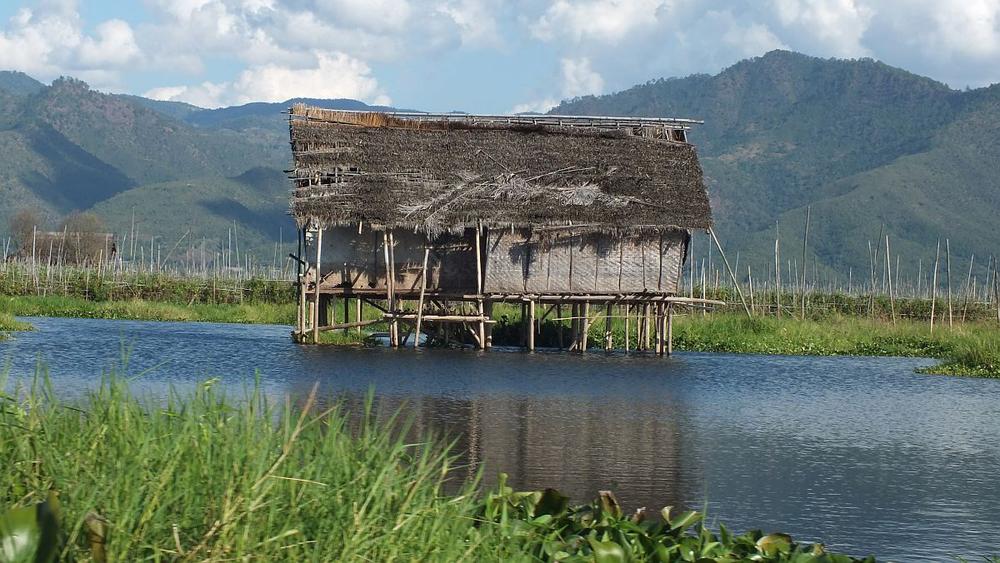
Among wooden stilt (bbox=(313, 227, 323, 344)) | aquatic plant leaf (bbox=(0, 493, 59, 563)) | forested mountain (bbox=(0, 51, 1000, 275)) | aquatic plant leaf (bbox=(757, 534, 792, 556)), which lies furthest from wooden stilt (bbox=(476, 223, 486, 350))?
forested mountain (bbox=(0, 51, 1000, 275))

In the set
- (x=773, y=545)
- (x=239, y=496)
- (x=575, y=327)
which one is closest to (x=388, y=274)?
(x=575, y=327)

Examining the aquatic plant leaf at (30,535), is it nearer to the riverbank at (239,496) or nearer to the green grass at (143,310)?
the riverbank at (239,496)

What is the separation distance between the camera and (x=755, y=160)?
127m

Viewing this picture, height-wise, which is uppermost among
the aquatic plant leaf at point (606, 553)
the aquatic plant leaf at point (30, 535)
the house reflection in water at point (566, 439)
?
the aquatic plant leaf at point (30, 535)

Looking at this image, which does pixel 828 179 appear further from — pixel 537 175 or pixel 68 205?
pixel 537 175

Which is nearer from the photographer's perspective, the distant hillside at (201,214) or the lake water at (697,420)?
the lake water at (697,420)

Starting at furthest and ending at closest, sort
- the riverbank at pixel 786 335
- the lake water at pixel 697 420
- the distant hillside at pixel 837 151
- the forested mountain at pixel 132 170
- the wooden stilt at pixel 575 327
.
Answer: the forested mountain at pixel 132 170 → the distant hillside at pixel 837 151 → the riverbank at pixel 786 335 → the wooden stilt at pixel 575 327 → the lake water at pixel 697 420

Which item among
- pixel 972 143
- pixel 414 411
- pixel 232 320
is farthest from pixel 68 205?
pixel 414 411

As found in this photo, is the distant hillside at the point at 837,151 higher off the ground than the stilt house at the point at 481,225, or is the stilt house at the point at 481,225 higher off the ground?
the distant hillside at the point at 837,151

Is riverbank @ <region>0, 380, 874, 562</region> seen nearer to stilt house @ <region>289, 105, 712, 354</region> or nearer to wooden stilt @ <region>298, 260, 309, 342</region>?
stilt house @ <region>289, 105, 712, 354</region>

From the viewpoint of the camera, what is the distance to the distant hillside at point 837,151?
300 ft

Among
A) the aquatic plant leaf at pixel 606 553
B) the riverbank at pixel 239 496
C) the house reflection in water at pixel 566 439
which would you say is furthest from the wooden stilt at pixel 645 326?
the aquatic plant leaf at pixel 606 553

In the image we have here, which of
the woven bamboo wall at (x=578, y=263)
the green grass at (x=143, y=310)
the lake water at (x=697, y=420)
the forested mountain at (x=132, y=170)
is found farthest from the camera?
the forested mountain at (x=132, y=170)

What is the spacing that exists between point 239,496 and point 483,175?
2407cm
